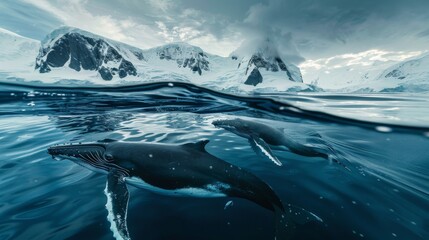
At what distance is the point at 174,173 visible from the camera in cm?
464

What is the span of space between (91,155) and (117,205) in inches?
80.2

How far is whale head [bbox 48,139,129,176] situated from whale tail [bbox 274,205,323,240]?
11.0ft

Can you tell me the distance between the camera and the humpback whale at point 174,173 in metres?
4.16

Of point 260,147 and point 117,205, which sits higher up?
point 260,147

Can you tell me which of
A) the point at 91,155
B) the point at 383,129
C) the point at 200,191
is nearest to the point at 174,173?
the point at 200,191

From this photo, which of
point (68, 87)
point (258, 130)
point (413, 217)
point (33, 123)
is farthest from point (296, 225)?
point (68, 87)

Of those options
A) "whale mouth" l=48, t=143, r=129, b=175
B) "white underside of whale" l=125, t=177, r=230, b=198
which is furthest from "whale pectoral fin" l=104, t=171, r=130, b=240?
"white underside of whale" l=125, t=177, r=230, b=198

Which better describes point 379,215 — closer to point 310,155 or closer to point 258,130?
point 310,155

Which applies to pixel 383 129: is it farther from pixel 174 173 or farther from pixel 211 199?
pixel 174 173

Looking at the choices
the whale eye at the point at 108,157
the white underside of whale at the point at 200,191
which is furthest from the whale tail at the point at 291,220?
the whale eye at the point at 108,157

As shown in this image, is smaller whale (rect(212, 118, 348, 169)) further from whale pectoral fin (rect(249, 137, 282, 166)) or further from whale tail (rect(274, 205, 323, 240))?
whale tail (rect(274, 205, 323, 240))

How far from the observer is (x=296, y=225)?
3695 millimetres

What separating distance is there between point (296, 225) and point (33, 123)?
1397 centimetres

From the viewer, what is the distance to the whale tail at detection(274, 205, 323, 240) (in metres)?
3.49
